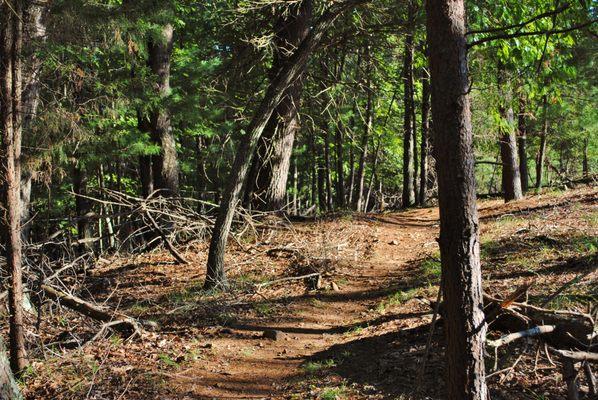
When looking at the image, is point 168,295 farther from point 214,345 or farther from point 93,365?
point 93,365

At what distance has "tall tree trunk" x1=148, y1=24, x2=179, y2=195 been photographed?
493 inches

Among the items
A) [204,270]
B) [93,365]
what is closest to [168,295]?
[204,270]

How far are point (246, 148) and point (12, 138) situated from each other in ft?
11.9

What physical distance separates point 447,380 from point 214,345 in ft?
11.9

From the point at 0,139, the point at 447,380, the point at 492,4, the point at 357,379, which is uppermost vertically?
the point at 492,4

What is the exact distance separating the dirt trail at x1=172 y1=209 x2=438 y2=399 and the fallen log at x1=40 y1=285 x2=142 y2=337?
1.07 m

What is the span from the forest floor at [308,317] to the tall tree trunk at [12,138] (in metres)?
0.86

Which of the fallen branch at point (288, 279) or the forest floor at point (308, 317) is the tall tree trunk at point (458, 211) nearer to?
the forest floor at point (308, 317)

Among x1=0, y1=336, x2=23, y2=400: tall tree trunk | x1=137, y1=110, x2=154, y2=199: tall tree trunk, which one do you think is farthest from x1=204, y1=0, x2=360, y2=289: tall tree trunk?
x1=137, y1=110, x2=154, y2=199: tall tree trunk

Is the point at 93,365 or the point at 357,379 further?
the point at 93,365

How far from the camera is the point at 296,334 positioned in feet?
22.0

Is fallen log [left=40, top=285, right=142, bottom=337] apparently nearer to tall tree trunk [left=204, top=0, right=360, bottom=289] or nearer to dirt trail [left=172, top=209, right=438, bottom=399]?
dirt trail [left=172, top=209, right=438, bottom=399]

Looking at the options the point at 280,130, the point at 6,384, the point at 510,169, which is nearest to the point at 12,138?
the point at 6,384

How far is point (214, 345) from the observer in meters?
6.35
